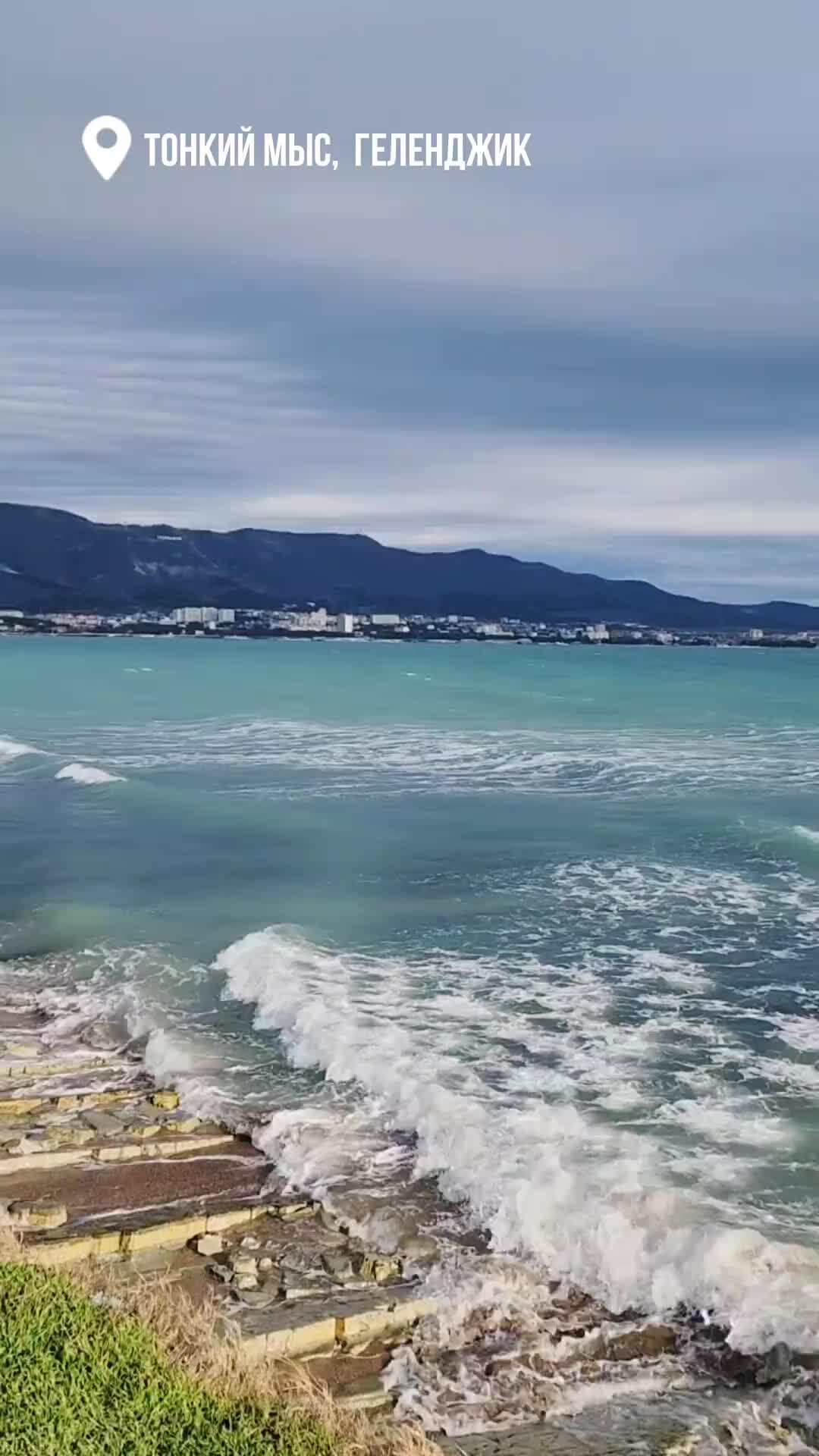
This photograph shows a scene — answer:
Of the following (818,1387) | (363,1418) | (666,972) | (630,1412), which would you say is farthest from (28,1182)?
(666,972)

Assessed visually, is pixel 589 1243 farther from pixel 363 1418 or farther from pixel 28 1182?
pixel 28 1182

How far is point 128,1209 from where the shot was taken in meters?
11.2

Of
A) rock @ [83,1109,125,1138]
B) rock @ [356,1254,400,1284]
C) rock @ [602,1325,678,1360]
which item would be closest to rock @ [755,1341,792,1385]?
rock @ [602,1325,678,1360]

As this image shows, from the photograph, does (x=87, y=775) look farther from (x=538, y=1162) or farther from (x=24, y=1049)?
(x=538, y=1162)

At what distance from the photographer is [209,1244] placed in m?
10.6

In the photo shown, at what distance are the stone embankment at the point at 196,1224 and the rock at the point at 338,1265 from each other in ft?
0.05

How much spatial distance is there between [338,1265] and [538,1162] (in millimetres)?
2991

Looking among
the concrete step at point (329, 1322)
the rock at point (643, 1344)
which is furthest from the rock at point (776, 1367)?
the concrete step at point (329, 1322)

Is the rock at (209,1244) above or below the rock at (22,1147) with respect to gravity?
below

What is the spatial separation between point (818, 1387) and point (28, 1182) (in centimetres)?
697

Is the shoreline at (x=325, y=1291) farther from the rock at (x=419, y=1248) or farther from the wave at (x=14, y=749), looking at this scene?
the wave at (x=14, y=749)

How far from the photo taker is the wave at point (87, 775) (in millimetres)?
40438

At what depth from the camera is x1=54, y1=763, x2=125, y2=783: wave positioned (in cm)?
4044

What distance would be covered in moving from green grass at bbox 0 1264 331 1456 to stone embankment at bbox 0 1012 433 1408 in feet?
4.19
